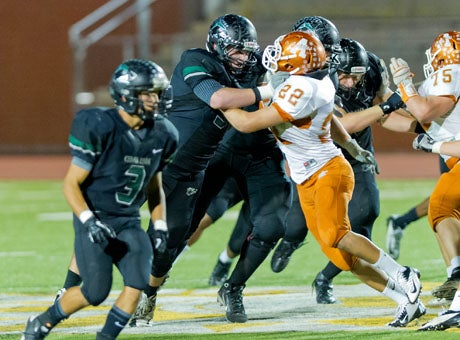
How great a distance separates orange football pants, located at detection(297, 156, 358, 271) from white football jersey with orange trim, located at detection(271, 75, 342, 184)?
0.19 feet

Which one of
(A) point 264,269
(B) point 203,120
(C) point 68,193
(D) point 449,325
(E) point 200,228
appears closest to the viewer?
(C) point 68,193

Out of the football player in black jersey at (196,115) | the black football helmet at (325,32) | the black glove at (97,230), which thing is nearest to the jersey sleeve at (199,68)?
the football player in black jersey at (196,115)

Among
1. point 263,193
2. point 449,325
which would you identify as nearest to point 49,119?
point 263,193

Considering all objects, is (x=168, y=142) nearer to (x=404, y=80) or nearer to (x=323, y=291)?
(x=404, y=80)

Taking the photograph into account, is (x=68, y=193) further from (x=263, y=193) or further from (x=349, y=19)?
(x=349, y=19)

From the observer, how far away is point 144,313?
5.93 m

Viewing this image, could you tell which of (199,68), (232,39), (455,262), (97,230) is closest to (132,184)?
(97,230)

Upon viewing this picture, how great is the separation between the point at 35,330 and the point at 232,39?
213 cm

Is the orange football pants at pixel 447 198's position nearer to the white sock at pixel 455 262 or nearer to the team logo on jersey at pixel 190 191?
the white sock at pixel 455 262

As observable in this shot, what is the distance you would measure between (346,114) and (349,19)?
14008mm

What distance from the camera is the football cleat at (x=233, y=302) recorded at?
5945mm

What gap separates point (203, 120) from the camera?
6109 mm

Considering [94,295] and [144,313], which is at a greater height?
[94,295]

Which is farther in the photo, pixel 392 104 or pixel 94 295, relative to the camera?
pixel 392 104
